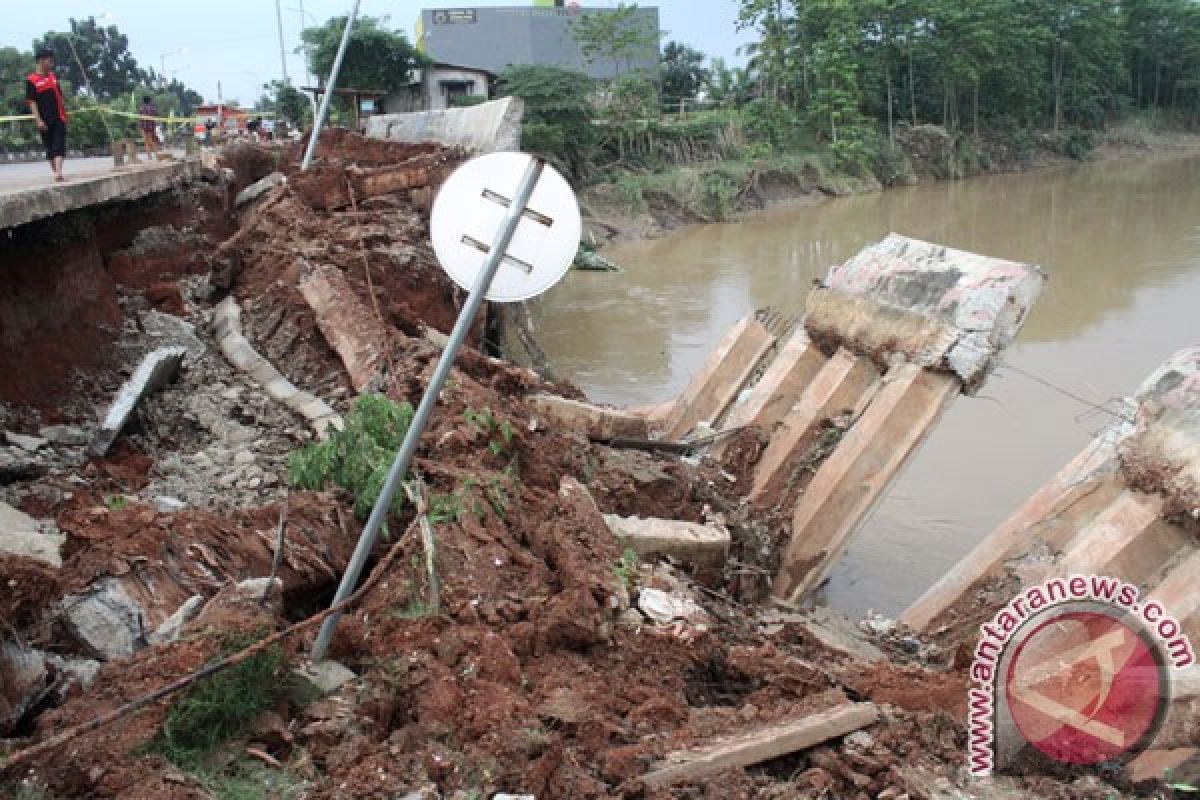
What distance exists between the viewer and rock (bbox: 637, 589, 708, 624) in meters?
3.65

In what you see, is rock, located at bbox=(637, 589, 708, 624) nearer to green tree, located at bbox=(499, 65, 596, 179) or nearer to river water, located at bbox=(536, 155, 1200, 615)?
river water, located at bbox=(536, 155, 1200, 615)

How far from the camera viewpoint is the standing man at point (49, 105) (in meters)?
8.10

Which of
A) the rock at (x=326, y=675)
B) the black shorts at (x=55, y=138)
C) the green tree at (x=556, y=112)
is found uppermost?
the green tree at (x=556, y=112)

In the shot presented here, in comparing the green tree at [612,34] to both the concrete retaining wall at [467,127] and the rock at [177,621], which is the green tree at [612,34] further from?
the rock at [177,621]

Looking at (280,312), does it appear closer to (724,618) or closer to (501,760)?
(724,618)

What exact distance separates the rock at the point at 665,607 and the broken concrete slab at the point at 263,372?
89.9 inches

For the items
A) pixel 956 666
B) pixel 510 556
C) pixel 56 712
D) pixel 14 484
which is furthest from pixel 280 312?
pixel 956 666

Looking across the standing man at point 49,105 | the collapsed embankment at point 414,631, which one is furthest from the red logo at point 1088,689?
the standing man at point 49,105

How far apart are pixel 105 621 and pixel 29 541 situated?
1.41ft

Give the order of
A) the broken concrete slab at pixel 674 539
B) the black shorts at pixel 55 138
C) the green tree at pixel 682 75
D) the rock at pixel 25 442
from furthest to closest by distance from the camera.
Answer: the green tree at pixel 682 75
the black shorts at pixel 55 138
the rock at pixel 25 442
the broken concrete slab at pixel 674 539

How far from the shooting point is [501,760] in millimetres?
2574

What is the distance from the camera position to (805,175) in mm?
32781

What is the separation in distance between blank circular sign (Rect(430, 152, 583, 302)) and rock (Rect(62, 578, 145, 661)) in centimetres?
158

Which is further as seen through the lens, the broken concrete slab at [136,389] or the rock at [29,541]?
the broken concrete slab at [136,389]
